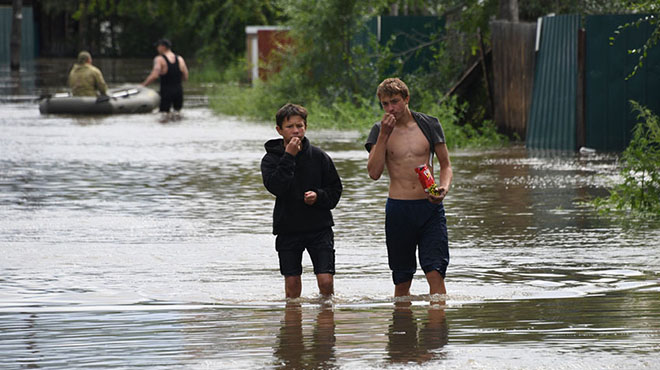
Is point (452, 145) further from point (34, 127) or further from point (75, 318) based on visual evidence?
point (75, 318)

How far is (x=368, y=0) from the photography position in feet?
82.2

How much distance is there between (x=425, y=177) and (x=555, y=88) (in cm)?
1090

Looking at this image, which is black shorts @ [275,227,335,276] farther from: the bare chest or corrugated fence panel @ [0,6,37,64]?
corrugated fence panel @ [0,6,37,64]

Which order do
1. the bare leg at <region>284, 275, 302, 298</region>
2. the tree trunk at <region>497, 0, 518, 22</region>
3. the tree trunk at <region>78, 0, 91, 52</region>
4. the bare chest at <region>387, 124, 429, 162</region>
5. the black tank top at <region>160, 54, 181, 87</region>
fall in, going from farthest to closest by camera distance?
the tree trunk at <region>78, 0, 91, 52</region>, the black tank top at <region>160, 54, 181, 87</region>, the tree trunk at <region>497, 0, 518, 22</region>, the bare leg at <region>284, 275, 302, 298</region>, the bare chest at <region>387, 124, 429, 162</region>

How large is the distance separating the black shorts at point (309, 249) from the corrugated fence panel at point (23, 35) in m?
56.4

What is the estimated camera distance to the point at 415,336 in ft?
22.1

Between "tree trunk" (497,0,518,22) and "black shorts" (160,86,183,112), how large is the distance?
9.14 m

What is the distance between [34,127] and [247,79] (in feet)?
63.8

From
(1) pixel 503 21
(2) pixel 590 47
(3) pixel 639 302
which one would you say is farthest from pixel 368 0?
(3) pixel 639 302

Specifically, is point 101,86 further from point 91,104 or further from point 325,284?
point 325,284

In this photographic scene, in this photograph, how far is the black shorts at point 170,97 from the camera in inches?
1102

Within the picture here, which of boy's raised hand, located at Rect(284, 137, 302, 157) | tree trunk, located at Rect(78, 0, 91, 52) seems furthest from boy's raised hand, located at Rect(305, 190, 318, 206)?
tree trunk, located at Rect(78, 0, 91, 52)

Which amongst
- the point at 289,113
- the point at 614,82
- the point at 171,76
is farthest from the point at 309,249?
the point at 171,76

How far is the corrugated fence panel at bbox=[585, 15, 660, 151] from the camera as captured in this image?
17234 mm
